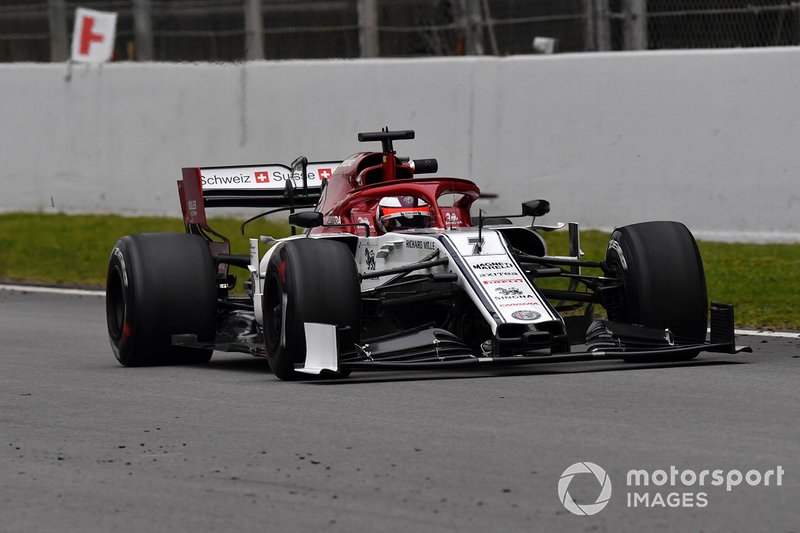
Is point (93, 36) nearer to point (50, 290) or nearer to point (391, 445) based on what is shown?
point (50, 290)

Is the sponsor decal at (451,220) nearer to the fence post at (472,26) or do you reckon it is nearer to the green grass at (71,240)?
the green grass at (71,240)

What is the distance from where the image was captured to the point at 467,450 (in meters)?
6.35

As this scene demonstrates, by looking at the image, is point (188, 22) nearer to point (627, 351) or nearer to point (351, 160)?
point (351, 160)

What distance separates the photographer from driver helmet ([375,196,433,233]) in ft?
31.5

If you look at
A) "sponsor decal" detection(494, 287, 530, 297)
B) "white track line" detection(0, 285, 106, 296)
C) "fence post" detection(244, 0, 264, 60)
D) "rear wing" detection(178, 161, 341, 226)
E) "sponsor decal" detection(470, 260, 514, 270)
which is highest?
"fence post" detection(244, 0, 264, 60)

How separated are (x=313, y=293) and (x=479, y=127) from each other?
28.4 ft

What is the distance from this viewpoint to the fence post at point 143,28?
67.3ft

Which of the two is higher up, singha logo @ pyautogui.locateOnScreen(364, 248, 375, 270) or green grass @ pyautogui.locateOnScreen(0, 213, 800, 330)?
singha logo @ pyautogui.locateOnScreen(364, 248, 375, 270)

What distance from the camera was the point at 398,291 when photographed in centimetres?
911

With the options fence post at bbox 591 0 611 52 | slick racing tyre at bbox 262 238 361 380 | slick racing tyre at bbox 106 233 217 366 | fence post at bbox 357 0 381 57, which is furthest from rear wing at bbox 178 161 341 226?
fence post at bbox 357 0 381 57

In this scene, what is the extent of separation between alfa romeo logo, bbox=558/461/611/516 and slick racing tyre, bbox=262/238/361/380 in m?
2.56

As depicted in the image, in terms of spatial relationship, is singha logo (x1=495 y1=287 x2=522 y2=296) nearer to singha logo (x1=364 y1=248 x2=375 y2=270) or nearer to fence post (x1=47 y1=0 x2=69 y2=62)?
singha logo (x1=364 y1=248 x2=375 y2=270)

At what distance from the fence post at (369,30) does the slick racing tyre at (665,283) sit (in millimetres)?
10017

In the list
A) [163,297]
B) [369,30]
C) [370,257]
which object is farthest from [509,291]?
[369,30]
